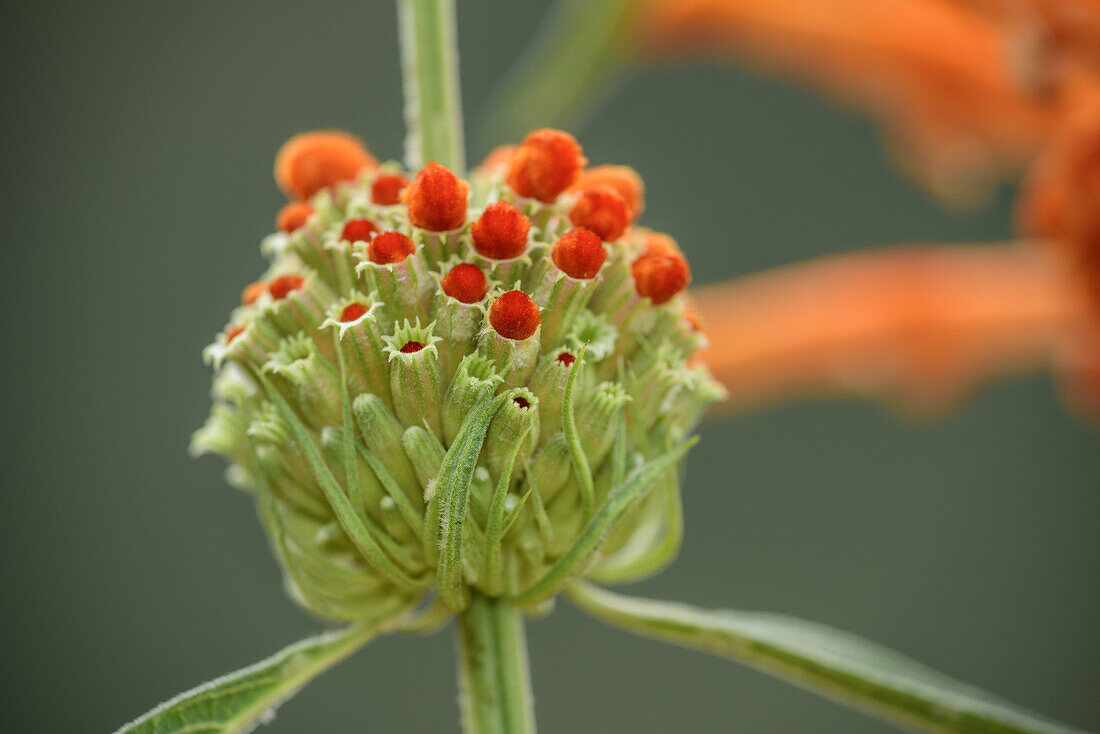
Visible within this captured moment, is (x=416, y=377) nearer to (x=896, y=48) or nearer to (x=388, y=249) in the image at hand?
(x=388, y=249)

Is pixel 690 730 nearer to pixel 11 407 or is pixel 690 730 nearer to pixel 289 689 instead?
pixel 11 407

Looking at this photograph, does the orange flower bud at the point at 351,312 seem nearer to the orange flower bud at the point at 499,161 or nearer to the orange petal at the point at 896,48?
the orange flower bud at the point at 499,161

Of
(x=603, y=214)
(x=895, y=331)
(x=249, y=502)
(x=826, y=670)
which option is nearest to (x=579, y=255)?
(x=603, y=214)

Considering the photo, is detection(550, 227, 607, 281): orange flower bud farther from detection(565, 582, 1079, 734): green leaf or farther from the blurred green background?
the blurred green background

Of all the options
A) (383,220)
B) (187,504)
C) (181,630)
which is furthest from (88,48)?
(383,220)

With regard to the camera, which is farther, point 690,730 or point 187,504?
point 690,730

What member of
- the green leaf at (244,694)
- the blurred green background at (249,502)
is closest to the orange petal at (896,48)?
the green leaf at (244,694)
